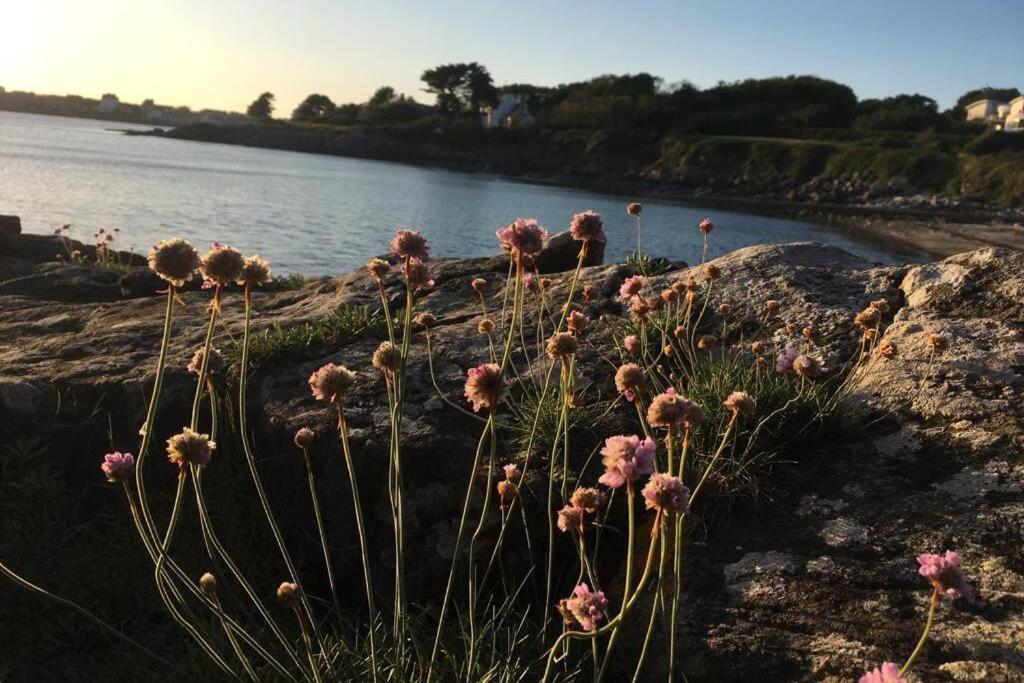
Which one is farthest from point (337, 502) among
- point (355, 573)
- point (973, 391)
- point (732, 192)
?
point (732, 192)

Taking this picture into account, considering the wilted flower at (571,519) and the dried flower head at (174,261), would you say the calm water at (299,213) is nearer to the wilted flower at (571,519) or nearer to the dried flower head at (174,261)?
the dried flower head at (174,261)

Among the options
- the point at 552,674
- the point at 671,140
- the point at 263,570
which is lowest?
the point at 263,570

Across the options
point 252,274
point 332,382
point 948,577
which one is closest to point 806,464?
point 948,577

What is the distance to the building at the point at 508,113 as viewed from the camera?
122 meters

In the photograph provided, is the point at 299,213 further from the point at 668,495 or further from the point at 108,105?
the point at 108,105

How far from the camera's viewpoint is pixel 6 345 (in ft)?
16.8

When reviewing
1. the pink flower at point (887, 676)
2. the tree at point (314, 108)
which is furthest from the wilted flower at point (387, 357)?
the tree at point (314, 108)

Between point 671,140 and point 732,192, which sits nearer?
point 732,192

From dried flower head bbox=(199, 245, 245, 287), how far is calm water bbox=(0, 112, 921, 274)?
48.7 feet

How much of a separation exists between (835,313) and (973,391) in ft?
3.65

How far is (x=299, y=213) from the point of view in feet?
105

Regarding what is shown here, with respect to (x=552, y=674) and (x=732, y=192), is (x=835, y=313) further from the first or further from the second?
(x=732, y=192)

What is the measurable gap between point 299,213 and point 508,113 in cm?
10414

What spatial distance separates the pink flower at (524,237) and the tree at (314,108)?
6532 inches
